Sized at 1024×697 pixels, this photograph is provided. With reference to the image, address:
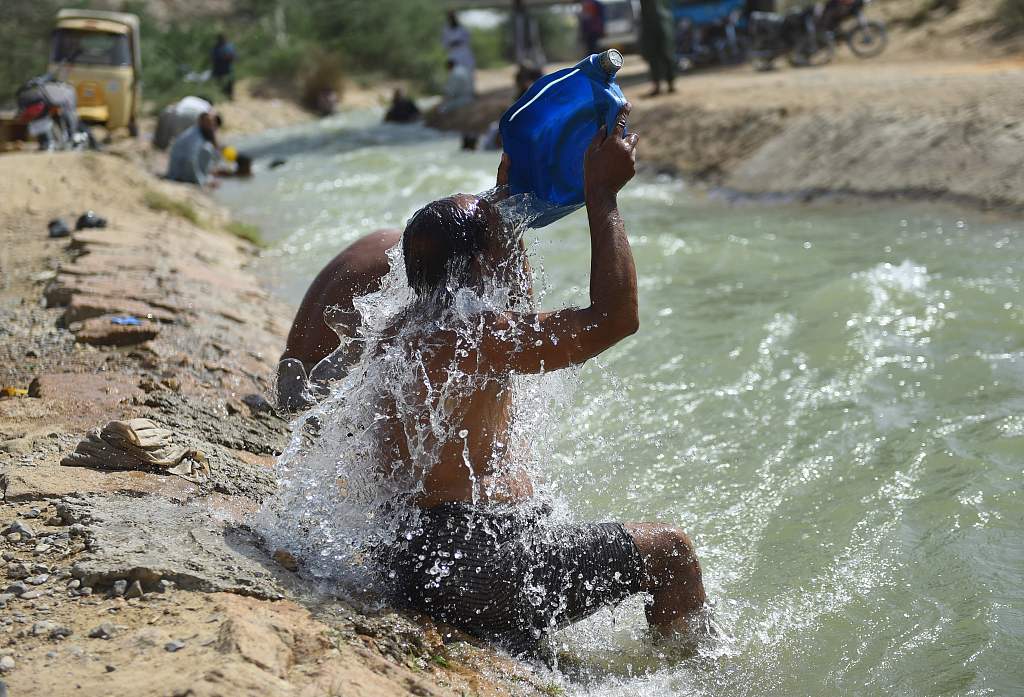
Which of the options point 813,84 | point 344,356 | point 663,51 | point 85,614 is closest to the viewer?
point 85,614

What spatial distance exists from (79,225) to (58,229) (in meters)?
0.17

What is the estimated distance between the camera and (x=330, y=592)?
9.91 ft

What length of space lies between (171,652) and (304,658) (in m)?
0.30

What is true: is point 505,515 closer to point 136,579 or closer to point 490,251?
point 490,251

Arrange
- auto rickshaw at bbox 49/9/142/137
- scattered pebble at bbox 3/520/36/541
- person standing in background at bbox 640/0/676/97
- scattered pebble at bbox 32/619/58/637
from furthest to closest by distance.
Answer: auto rickshaw at bbox 49/9/142/137, person standing in background at bbox 640/0/676/97, scattered pebble at bbox 3/520/36/541, scattered pebble at bbox 32/619/58/637

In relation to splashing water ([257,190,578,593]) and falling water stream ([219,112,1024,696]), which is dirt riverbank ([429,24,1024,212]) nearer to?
falling water stream ([219,112,1024,696])

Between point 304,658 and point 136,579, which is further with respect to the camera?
point 136,579

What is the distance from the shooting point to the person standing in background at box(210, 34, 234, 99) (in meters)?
24.5

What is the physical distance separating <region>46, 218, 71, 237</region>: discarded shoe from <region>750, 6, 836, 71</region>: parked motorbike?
13347 millimetres

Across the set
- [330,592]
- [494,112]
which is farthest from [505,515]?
[494,112]

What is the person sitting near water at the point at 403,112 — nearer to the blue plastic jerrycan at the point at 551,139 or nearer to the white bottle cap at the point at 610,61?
the blue plastic jerrycan at the point at 551,139

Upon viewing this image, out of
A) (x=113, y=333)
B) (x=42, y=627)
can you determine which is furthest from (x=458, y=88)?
(x=42, y=627)

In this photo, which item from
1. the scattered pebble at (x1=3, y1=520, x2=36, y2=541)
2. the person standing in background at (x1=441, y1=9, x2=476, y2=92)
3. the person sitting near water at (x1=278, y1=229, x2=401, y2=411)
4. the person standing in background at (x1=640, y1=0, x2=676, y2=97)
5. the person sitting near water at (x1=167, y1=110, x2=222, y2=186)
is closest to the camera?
the scattered pebble at (x1=3, y1=520, x2=36, y2=541)

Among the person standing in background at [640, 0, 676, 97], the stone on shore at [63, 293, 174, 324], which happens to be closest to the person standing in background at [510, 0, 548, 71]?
the person standing in background at [640, 0, 676, 97]
